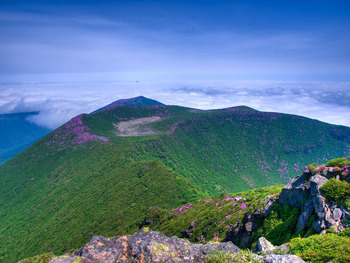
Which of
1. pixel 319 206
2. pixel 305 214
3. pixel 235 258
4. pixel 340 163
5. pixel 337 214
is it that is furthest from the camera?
pixel 340 163

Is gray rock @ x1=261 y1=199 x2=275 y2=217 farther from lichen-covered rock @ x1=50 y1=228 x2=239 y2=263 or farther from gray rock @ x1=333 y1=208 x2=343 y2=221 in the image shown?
lichen-covered rock @ x1=50 y1=228 x2=239 y2=263

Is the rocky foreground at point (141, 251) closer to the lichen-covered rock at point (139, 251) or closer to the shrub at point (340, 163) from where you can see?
the lichen-covered rock at point (139, 251)

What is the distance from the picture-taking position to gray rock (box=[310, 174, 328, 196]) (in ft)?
57.9

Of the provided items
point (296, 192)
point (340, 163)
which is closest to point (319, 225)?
point (296, 192)

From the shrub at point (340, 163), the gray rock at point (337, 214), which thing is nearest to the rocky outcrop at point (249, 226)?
the shrub at point (340, 163)

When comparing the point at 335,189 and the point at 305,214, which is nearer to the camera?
Answer: the point at 335,189

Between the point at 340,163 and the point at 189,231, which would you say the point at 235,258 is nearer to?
the point at 340,163

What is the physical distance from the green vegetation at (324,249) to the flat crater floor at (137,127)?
3964 inches

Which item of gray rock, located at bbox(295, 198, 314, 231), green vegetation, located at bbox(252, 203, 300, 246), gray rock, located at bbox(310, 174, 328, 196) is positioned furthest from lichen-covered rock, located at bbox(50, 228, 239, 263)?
gray rock, located at bbox(310, 174, 328, 196)

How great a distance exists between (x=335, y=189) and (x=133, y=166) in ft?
231

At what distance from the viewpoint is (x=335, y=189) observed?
16.4 meters

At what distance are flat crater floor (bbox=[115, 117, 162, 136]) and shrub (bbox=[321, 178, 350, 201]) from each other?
9803cm

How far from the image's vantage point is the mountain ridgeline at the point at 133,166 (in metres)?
61.5

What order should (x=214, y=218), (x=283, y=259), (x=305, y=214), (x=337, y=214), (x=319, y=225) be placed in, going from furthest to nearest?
(x=214, y=218) < (x=305, y=214) < (x=319, y=225) < (x=337, y=214) < (x=283, y=259)
